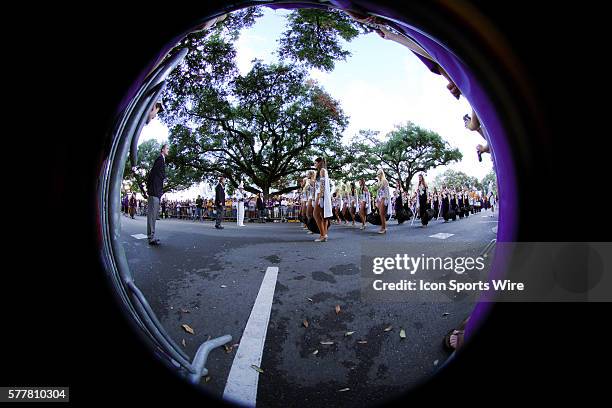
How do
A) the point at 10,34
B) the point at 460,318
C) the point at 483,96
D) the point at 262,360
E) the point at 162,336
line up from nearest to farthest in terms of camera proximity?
1. the point at 10,34
2. the point at 483,96
3. the point at 162,336
4. the point at 262,360
5. the point at 460,318

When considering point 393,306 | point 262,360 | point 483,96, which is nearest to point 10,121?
point 262,360

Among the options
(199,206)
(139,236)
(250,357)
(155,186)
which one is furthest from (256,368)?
(199,206)

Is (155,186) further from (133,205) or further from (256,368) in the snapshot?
(256,368)

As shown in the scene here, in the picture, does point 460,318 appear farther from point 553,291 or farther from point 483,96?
point 483,96

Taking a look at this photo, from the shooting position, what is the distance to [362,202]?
7.10 meters

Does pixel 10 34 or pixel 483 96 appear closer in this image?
pixel 10 34

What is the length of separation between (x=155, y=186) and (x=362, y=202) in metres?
6.12

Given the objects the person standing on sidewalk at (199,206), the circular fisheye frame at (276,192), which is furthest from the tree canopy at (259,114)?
the person standing on sidewalk at (199,206)

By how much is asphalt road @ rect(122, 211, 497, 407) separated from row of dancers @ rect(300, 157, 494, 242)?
1144 millimetres

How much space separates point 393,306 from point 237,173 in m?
1.42

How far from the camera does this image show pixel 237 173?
1.78 meters

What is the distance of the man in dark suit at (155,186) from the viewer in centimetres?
135

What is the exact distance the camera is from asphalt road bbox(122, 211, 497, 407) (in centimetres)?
122

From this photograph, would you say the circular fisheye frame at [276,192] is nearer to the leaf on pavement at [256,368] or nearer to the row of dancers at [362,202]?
the leaf on pavement at [256,368]
